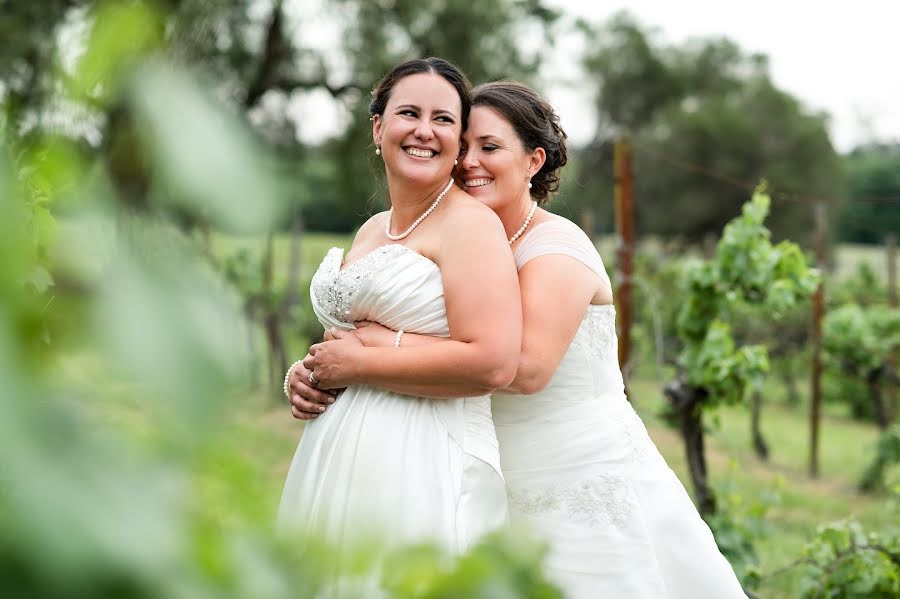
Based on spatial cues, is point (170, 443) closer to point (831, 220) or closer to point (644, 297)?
point (644, 297)

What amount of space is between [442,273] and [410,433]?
Answer: 1.40 feet

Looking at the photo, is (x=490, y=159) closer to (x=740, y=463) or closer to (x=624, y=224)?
(x=624, y=224)

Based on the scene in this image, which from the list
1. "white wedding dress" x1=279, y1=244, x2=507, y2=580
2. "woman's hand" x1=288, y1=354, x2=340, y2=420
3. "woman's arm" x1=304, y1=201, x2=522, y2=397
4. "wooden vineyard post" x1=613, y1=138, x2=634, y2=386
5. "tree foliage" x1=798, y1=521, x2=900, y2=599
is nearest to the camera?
"woman's arm" x1=304, y1=201, x2=522, y2=397

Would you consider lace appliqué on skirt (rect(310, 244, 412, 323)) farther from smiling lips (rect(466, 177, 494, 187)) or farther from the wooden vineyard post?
the wooden vineyard post

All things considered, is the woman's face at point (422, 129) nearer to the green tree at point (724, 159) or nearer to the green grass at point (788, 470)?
the green grass at point (788, 470)

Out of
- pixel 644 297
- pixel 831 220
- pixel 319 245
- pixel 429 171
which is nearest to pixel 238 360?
pixel 429 171

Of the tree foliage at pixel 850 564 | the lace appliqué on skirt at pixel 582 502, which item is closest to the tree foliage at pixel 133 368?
the lace appliqué on skirt at pixel 582 502

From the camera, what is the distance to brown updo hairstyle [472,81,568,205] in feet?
8.84

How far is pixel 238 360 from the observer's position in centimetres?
32

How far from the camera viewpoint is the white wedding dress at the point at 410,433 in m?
2.39

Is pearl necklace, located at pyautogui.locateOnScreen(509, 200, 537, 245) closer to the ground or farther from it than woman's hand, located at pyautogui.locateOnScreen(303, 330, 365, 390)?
farther from it

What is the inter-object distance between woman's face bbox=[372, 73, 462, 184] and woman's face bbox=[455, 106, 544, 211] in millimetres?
129

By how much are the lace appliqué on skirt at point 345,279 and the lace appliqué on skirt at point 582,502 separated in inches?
30.9

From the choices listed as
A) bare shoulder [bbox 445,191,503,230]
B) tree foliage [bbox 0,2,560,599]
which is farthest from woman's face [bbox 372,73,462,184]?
tree foliage [bbox 0,2,560,599]
